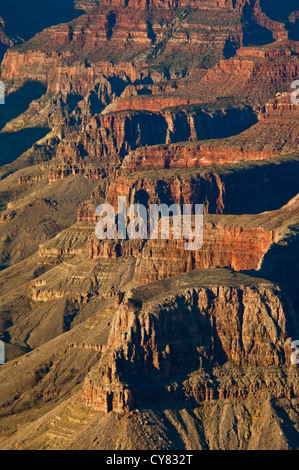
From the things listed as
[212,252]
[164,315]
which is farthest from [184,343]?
[212,252]

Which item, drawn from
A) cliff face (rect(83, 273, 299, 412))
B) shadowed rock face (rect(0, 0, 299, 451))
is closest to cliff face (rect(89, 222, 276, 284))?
shadowed rock face (rect(0, 0, 299, 451))

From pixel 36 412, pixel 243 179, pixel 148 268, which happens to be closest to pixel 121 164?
pixel 243 179

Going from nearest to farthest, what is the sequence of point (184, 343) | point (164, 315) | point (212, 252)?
1. point (164, 315)
2. point (184, 343)
3. point (212, 252)

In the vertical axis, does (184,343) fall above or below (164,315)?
below

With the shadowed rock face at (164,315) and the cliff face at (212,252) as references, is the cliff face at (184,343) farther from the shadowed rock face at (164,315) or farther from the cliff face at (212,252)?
the cliff face at (212,252)

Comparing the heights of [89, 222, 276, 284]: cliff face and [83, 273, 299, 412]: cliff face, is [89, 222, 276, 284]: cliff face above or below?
above

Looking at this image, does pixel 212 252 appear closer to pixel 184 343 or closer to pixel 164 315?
pixel 184 343

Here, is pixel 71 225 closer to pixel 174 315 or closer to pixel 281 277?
pixel 281 277

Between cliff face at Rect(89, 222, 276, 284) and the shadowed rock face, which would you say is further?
cliff face at Rect(89, 222, 276, 284)

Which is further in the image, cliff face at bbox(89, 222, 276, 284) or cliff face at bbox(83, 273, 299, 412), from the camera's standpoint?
cliff face at bbox(89, 222, 276, 284)

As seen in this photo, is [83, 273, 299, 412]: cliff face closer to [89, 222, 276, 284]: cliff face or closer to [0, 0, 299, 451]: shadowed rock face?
[0, 0, 299, 451]: shadowed rock face

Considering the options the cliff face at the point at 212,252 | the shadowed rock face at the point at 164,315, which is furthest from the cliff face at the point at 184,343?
the cliff face at the point at 212,252
